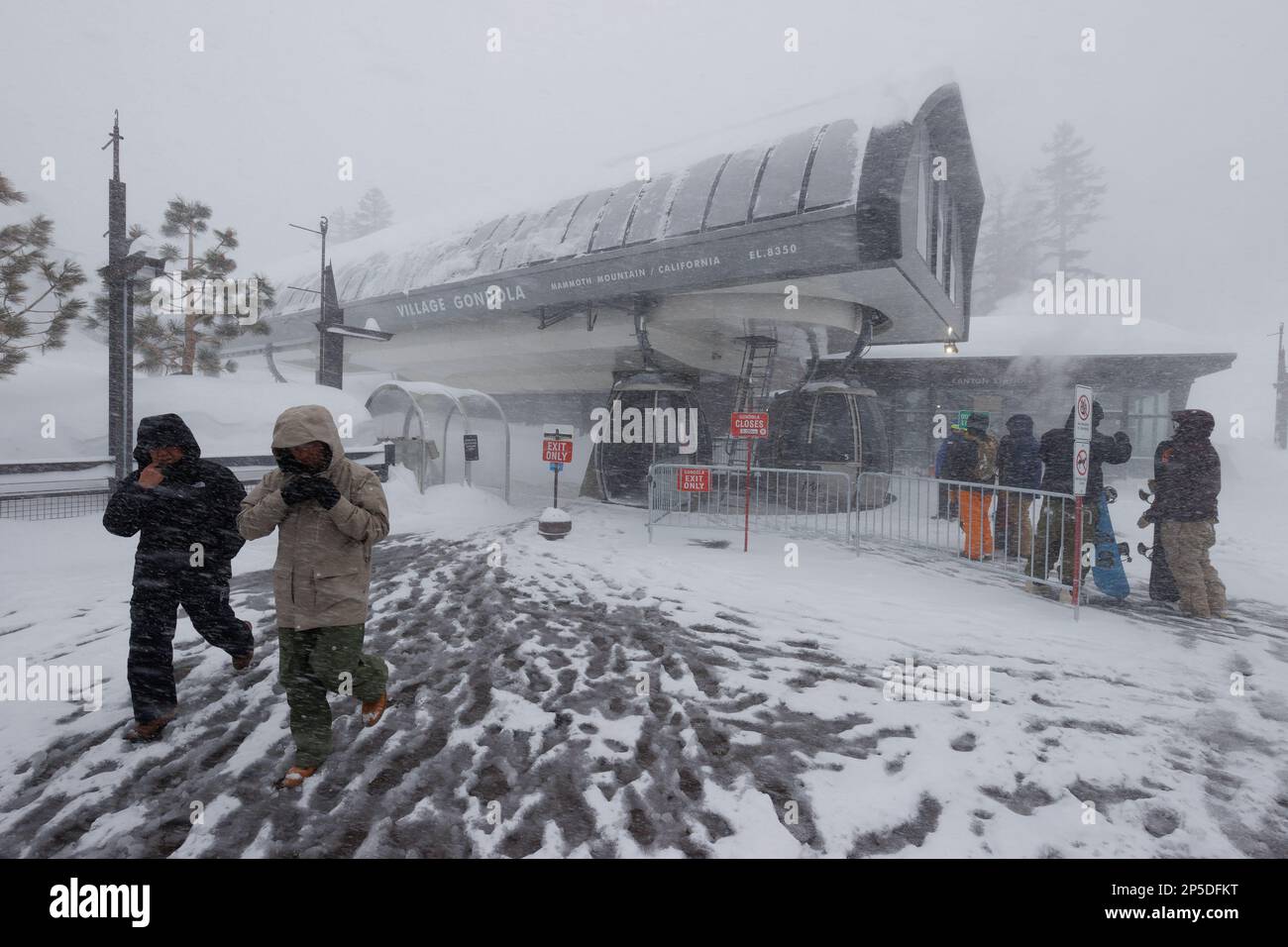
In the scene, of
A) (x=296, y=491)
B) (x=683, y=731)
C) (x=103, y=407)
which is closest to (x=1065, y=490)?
(x=683, y=731)

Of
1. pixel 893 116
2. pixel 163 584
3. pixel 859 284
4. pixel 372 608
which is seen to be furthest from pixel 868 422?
pixel 163 584

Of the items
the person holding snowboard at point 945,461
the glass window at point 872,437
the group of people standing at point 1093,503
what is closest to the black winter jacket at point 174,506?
the group of people standing at point 1093,503

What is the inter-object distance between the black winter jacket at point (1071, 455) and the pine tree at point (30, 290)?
13673 millimetres

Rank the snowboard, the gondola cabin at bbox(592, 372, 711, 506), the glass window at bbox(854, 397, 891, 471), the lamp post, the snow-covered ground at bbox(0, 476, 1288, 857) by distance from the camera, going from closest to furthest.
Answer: the snow-covered ground at bbox(0, 476, 1288, 857), the snowboard, the lamp post, the gondola cabin at bbox(592, 372, 711, 506), the glass window at bbox(854, 397, 891, 471)

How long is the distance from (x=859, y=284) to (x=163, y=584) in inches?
429

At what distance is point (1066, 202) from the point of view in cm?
4038

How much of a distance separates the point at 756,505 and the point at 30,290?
12884mm

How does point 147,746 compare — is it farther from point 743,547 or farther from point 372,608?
point 743,547

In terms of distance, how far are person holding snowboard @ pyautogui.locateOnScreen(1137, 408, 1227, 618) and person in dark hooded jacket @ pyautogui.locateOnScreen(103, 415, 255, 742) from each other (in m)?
7.56

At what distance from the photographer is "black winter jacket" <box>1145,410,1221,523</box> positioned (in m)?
5.54

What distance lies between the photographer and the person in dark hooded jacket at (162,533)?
10.4 feet

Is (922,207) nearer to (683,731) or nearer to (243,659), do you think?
(683,731)

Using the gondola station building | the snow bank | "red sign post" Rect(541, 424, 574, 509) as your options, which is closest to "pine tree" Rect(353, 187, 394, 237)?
the gondola station building

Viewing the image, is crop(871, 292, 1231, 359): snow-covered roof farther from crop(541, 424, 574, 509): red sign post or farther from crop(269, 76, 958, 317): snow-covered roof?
crop(541, 424, 574, 509): red sign post
